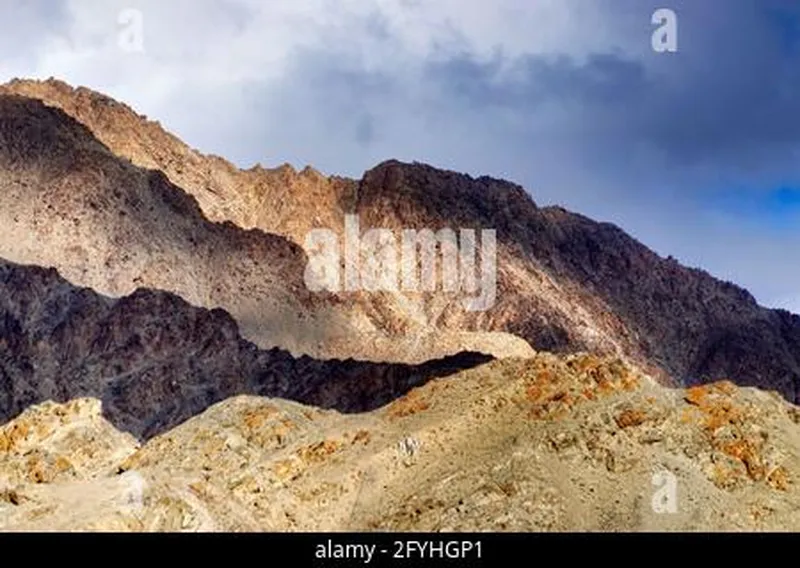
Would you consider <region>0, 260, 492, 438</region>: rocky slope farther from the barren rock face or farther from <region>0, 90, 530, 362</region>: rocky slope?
<region>0, 90, 530, 362</region>: rocky slope

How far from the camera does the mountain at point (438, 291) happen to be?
171 metres

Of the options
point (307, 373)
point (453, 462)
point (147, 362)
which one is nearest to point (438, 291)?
point (307, 373)

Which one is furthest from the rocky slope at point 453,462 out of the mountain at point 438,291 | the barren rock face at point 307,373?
the mountain at point 438,291

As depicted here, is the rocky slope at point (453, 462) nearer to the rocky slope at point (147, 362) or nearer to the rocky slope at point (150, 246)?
the rocky slope at point (147, 362)

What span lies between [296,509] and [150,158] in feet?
455

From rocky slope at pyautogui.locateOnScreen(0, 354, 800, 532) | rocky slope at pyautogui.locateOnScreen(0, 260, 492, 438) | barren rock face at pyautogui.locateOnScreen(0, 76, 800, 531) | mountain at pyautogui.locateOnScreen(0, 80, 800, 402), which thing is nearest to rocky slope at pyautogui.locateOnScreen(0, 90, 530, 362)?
barren rock face at pyautogui.locateOnScreen(0, 76, 800, 531)

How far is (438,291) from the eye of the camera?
179m

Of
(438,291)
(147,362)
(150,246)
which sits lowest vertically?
(147,362)

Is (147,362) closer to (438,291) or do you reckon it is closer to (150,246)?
(150,246)

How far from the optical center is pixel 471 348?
15812 cm

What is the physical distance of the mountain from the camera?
17100 cm

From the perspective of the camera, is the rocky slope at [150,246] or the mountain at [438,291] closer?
the rocky slope at [150,246]
